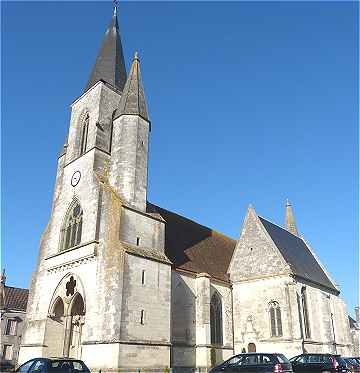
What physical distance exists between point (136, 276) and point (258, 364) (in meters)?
7.52

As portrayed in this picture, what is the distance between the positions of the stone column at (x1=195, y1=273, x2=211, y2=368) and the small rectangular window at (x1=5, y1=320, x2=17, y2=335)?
80.5ft

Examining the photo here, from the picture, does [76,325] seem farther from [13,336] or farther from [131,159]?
[13,336]

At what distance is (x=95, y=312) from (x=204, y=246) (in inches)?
505

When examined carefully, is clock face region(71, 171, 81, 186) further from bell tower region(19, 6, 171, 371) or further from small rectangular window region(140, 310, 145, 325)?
small rectangular window region(140, 310, 145, 325)

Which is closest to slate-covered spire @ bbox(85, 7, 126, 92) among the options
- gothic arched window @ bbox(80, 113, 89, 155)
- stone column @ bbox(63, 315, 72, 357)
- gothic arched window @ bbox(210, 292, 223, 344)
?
gothic arched window @ bbox(80, 113, 89, 155)

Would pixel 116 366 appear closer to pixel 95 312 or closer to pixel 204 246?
pixel 95 312

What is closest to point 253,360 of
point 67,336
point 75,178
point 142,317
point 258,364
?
point 258,364

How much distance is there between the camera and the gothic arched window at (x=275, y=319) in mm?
24281

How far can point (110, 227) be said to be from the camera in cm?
1977

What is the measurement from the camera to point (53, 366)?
11906 millimetres

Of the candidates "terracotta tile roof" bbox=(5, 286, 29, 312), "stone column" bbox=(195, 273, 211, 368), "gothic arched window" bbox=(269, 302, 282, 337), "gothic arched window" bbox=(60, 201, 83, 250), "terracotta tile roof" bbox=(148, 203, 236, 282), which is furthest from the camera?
"terracotta tile roof" bbox=(5, 286, 29, 312)

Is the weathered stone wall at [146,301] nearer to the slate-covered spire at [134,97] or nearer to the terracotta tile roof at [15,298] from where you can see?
the slate-covered spire at [134,97]

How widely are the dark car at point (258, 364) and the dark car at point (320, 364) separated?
3302mm

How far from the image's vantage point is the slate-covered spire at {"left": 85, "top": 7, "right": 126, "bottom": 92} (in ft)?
89.8
